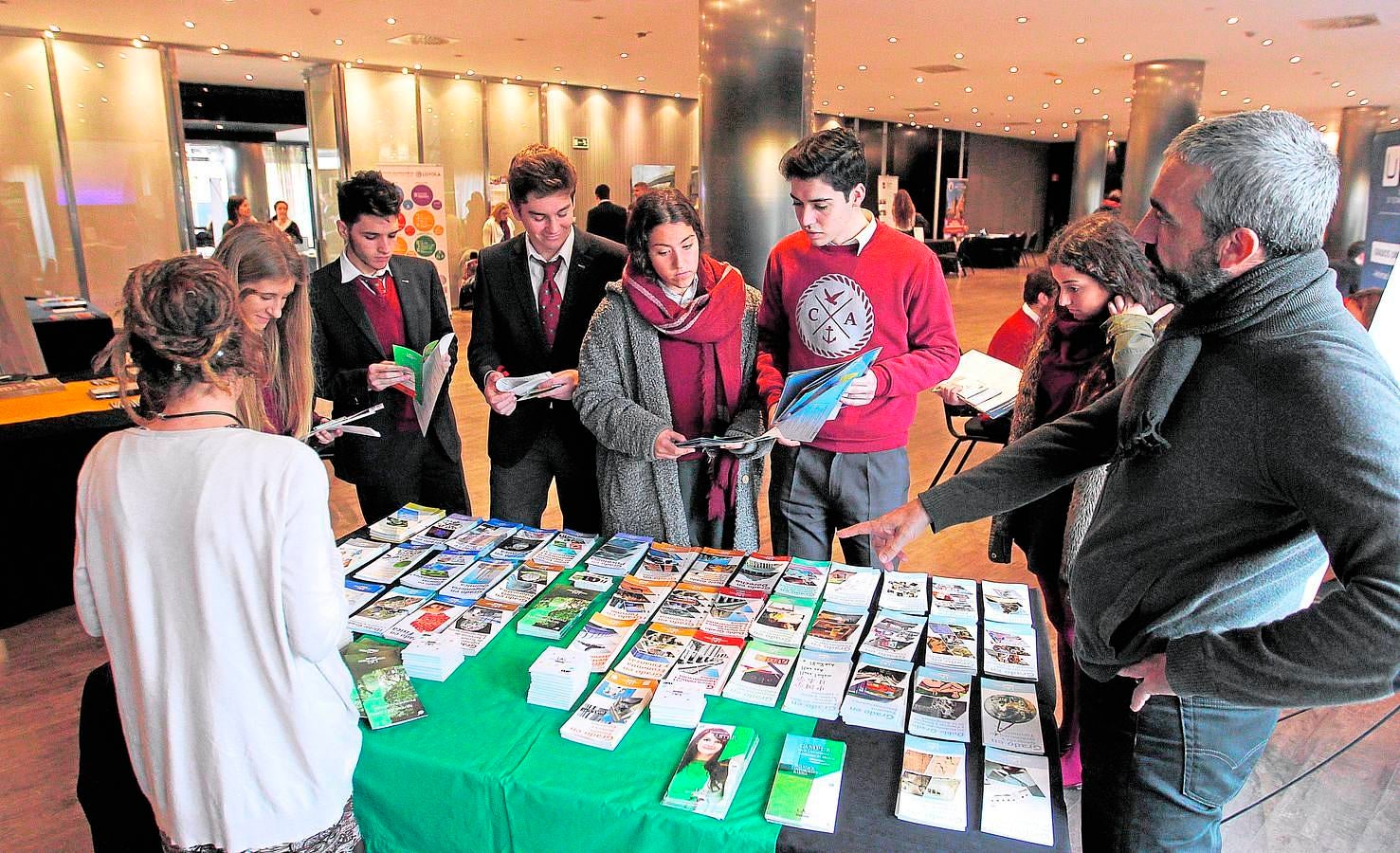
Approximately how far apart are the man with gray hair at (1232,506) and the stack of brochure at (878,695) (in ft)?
1.08

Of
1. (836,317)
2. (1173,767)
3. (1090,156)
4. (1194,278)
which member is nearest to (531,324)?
(836,317)

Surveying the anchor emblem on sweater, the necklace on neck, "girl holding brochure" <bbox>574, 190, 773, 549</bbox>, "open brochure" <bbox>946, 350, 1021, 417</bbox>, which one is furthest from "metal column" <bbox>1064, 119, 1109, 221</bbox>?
the necklace on neck

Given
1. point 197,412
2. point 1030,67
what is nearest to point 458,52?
point 1030,67

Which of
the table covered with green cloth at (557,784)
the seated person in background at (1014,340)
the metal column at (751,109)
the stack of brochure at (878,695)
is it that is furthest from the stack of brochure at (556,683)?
the metal column at (751,109)

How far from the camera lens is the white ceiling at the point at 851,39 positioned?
8320mm

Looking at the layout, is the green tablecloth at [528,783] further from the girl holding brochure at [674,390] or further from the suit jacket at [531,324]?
the suit jacket at [531,324]

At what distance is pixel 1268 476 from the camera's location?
3.71 ft

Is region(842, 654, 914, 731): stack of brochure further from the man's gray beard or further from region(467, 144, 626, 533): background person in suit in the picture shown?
region(467, 144, 626, 533): background person in suit

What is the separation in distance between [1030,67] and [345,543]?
13.0m

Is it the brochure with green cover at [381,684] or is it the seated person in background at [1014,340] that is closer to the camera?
the brochure with green cover at [381,684]

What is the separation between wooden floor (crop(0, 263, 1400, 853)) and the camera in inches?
92.4

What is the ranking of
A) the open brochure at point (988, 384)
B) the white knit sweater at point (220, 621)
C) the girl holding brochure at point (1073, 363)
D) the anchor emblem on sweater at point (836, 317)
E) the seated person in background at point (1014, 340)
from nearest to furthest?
the white knit sweater at point (220, 621) → the girl holding brochure at point (1073, 363) → the anchor emblem on sweater at point (836, 317) → the open brochure at point (988, 384) → the seated person in background at point (1014, 340)

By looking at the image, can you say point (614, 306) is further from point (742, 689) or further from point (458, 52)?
point (458, 52)

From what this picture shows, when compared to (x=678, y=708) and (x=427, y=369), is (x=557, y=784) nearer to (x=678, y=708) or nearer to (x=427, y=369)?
(x=678, y=708)
